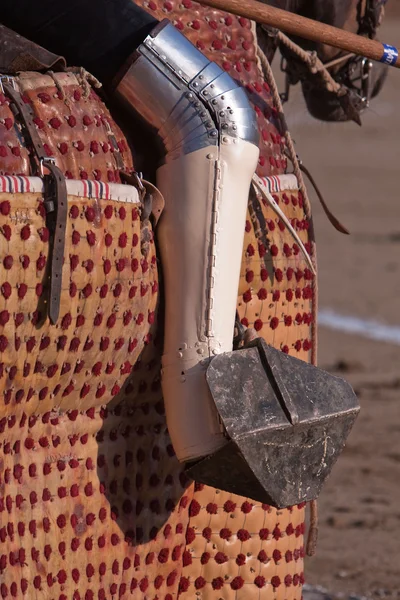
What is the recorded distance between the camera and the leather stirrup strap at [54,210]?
255 cm

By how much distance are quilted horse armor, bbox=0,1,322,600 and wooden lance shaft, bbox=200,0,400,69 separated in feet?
0.56

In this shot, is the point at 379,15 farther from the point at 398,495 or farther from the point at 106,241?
the point at 398,495

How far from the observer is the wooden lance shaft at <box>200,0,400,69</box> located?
2898 mm

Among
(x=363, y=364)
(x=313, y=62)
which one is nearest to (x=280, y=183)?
(x=313, y=62)

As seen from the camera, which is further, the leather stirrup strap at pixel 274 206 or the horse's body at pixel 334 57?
the horse's body at pixel 334 57

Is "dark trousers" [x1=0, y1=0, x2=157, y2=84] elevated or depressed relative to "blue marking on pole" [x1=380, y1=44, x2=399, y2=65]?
depressed

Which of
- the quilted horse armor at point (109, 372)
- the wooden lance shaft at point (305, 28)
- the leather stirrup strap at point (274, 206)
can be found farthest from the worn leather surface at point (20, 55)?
the leather stirrup strap at point (274, 206)

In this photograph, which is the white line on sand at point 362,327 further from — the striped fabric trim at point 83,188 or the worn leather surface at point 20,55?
the worn leather surface at point 20,55

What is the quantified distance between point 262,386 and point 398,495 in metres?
2.94

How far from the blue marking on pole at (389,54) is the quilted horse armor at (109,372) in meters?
0.30

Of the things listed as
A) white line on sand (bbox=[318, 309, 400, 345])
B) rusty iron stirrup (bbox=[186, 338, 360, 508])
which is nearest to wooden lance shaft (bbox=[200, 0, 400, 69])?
rusty iron stirrup (bbox=[186, 338, 360, 508])

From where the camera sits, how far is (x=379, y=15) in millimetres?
3750

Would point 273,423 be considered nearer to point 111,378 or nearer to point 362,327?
point 111,378

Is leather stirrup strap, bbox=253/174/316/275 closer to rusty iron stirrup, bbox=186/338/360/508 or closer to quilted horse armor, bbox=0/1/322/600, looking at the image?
quilted horse armor, bbox=0/1/322/600
